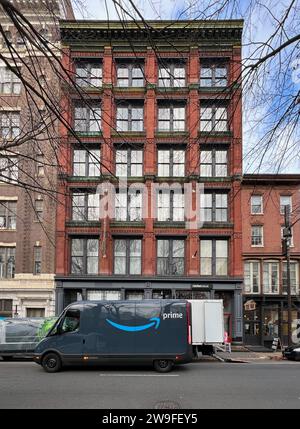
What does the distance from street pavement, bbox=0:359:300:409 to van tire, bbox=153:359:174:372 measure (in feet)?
0.81

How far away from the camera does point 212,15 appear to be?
460 cm

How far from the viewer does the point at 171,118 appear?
104 ft

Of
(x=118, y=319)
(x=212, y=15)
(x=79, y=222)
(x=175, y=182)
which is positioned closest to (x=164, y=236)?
(x=175, y=182)

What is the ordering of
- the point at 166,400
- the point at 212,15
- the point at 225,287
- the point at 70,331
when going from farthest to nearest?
1. the point at 225,287
2. the point at 70,331
3. the point at 166,400
4. the point at 212,15

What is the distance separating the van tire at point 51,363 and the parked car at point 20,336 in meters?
4.77

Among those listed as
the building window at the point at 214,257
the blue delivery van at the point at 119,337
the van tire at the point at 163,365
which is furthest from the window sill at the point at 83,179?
the van tire at the point at 163,365

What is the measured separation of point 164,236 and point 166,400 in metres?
20.4

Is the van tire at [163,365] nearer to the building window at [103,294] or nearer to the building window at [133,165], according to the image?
the building window at [103,294]

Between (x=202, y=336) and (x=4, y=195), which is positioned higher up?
(x=4, y=195)

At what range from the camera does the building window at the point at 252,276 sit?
32656 millimetres

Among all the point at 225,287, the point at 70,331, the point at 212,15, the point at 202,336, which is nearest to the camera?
the point at 212,15

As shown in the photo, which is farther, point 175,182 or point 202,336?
point 175,182

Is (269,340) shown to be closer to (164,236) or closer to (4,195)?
(164,236)

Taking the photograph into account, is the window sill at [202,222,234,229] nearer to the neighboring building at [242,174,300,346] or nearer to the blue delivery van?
Answer: the neighboring building at [242,174,300,346]
